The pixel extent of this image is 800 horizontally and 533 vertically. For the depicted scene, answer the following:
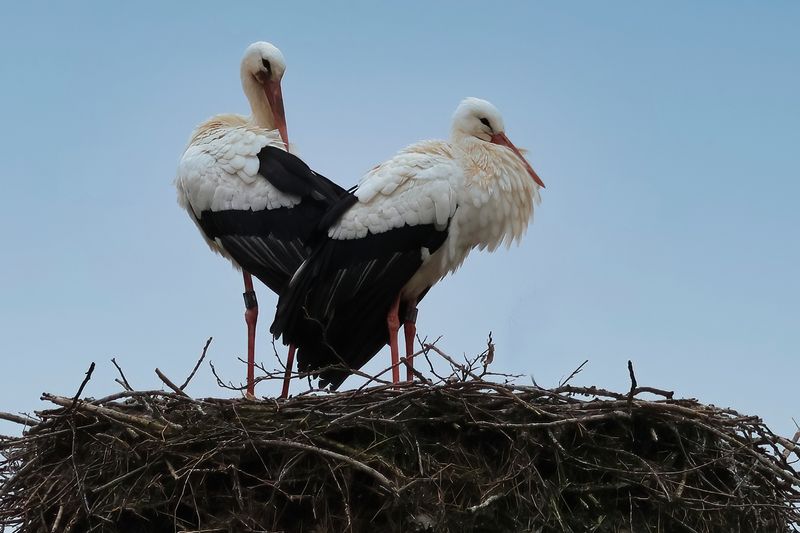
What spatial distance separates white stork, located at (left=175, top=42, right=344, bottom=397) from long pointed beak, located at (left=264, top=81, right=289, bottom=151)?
364mm

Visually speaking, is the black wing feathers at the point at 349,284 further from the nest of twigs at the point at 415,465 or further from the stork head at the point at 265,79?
the stork head at the point at 265,79

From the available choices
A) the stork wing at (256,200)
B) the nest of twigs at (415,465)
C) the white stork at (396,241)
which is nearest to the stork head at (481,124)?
the white stork at (396,241)

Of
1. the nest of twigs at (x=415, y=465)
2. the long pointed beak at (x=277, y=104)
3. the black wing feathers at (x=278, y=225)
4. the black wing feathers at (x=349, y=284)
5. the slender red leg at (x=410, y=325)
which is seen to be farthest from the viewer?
the long pointed beak at (x=277, y=104)

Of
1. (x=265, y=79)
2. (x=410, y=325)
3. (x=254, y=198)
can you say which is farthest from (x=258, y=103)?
(x=410, y=325)

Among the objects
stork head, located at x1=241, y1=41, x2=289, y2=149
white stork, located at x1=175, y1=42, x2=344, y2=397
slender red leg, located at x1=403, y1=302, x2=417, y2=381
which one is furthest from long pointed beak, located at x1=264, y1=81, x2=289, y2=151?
slender red leg, located at x1=403, y1=302, x2=417, y2=381

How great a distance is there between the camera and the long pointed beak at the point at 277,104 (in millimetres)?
8531

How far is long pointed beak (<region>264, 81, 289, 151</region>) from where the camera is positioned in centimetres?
853

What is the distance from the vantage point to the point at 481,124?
7.98 meters

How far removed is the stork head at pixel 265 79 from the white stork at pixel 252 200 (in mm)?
435

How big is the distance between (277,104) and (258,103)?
0.48 ft

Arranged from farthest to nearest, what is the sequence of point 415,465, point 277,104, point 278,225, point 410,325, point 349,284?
point 277,104 → point 410,325 → point 278,225 → point 349,284 → point 415,465

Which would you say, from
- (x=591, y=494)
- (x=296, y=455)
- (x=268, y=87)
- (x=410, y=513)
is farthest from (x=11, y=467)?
(x=268, y=87)

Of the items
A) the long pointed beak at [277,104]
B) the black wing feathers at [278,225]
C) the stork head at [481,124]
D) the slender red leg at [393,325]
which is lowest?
the slender red leg at [393,325]

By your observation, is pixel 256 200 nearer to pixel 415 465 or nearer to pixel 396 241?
pixel 396 241
